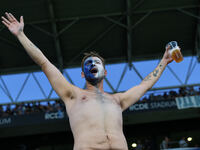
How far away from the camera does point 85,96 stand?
2137 mm

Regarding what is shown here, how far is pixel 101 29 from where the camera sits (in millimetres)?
14586

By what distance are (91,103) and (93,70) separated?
0.36 m

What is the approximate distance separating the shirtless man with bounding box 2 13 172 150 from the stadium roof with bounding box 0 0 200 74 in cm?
1131

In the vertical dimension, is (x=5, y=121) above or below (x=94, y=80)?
above

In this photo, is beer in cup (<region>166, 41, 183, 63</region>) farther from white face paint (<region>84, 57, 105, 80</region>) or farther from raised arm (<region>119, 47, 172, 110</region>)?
white face paint (<region>84, 57, 105, 80</region>)

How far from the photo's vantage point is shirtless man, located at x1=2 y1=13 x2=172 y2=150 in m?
1.84

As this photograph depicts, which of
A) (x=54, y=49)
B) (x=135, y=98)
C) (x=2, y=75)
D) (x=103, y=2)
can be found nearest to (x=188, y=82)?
(x=103, y=2)

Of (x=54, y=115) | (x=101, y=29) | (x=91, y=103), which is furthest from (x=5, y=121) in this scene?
(x=91, y=103)

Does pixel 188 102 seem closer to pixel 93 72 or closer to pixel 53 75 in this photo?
pixel 93 72

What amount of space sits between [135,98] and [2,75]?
16249mm

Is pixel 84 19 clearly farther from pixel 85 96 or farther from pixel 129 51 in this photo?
pixel 85 96

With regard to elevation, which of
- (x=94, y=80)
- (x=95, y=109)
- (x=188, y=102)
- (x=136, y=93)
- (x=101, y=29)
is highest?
(x=101, y=29)

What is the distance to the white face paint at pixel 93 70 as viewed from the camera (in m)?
2.26

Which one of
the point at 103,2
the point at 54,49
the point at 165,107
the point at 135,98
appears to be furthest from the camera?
the point at 54,49
